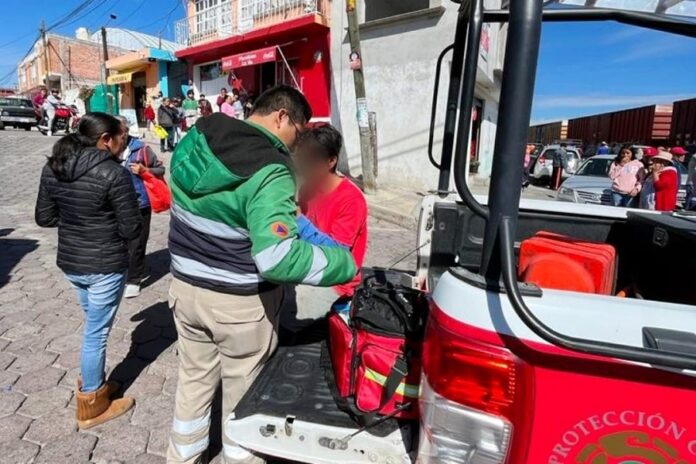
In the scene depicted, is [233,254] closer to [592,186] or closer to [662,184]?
[662,184]

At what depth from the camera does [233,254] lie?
69.1 inches

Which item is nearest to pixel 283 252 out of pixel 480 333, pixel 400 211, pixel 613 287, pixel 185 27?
pixel 480 333

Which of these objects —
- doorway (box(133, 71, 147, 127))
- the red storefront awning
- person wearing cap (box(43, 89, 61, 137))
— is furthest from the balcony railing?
person wearing cap (box(43, 89, 61, 137))

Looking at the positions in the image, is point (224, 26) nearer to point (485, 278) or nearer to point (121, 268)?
point (121, 268)

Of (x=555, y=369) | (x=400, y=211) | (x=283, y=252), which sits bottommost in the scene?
(x=400, y=211)

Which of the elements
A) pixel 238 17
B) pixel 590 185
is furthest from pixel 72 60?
pixel 590 185

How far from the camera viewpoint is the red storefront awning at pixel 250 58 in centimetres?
1467

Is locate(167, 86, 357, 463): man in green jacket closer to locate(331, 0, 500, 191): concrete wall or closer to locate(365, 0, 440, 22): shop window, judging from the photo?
locate(331, 0, 500, 191): concrete wall

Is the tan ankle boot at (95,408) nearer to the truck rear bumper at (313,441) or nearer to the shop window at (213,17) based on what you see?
the truck rear bumper at (313,441)

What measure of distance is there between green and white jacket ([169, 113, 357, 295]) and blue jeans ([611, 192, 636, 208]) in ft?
28.7

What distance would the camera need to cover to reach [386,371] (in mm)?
1646

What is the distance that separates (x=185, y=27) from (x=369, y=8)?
10.1 m

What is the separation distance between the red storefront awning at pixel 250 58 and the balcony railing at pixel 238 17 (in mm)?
959

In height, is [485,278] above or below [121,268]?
above
